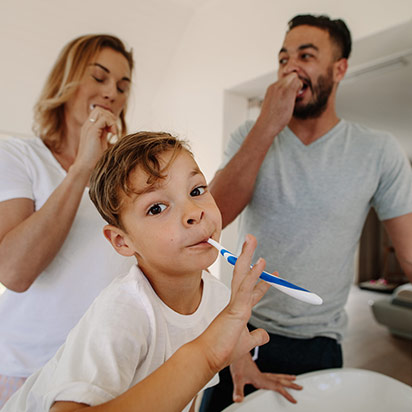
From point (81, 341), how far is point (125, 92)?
69 cm

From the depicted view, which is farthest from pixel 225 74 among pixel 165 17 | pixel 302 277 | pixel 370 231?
pixel 370 231

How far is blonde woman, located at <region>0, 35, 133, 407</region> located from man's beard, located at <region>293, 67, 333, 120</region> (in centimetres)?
55

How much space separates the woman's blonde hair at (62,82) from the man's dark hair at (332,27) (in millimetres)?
517

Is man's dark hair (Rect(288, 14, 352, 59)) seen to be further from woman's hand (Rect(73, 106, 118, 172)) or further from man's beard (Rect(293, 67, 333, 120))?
woman's hand (Rect(73, 106, 118, 172))

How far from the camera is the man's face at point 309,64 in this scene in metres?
0.98

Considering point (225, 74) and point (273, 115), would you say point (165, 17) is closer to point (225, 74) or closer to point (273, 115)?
point (225, 74)

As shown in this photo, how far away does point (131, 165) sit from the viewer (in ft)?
1.60

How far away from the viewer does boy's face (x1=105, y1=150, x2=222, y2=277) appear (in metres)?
0.45

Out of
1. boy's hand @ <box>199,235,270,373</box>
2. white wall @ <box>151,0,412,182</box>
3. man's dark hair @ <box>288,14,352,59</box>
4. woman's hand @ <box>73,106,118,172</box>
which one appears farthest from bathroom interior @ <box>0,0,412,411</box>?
boy's hand @ <box>199,235,270,373</box>

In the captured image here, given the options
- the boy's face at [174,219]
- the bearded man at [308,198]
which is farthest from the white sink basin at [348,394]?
the boy's face at [174,219]

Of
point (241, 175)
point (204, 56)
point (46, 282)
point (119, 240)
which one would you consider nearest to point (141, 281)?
point (119, 240)

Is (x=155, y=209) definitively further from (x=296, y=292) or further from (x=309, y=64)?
(x=309, y=64)

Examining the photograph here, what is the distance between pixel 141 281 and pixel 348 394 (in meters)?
0.56

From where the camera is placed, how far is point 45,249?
2.14 ft
